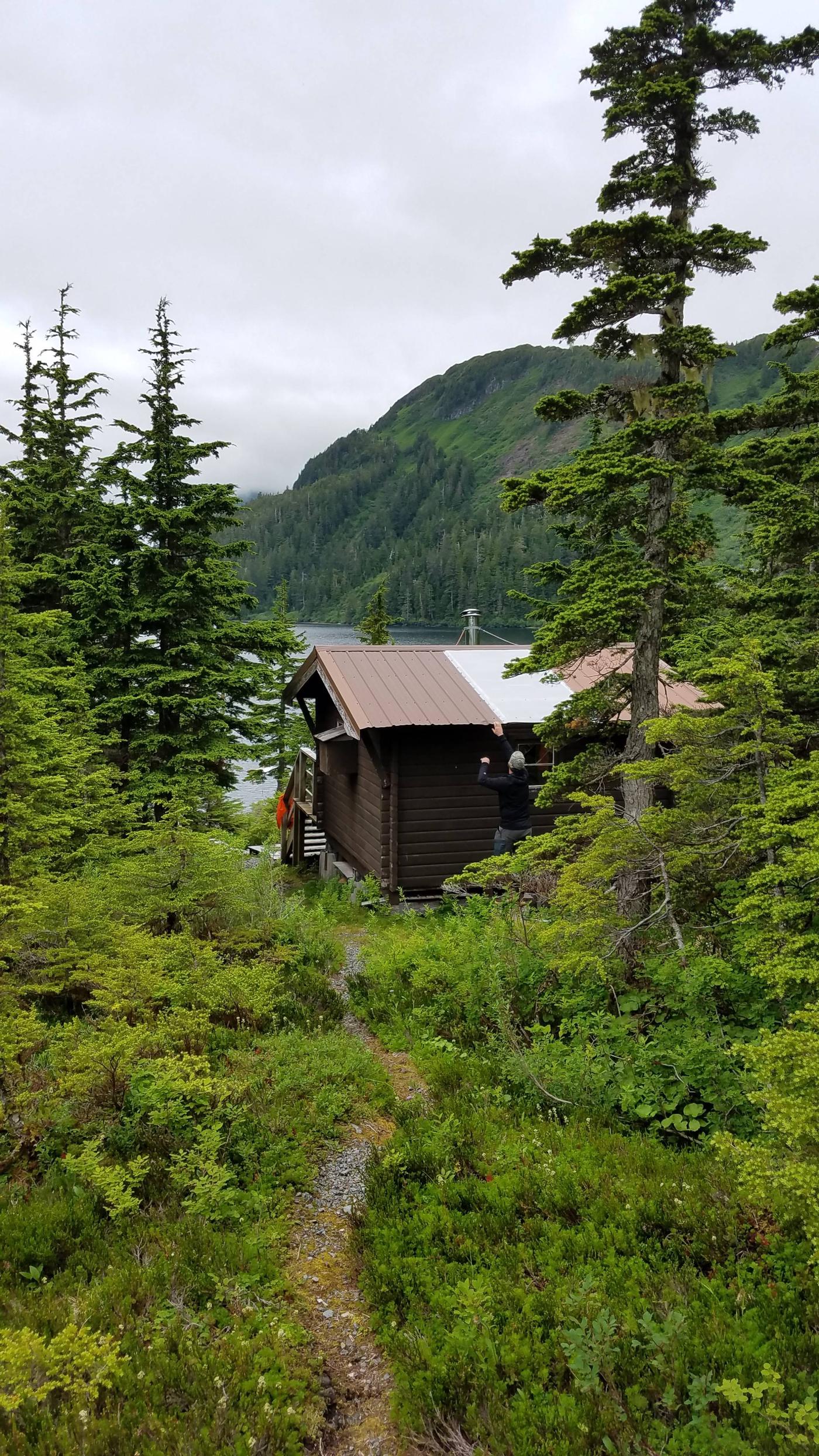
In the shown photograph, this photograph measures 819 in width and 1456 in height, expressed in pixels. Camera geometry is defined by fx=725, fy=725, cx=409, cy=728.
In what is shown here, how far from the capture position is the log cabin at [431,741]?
14617mm

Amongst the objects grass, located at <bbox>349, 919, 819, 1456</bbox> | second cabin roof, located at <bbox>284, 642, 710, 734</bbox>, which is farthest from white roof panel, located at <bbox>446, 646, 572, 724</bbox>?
grass, located at <bbox>349, 919, 819, 1456</bbox>

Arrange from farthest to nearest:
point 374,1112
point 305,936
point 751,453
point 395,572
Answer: point 395,572 → point 305,936 → point 751,453 → point 374,1112

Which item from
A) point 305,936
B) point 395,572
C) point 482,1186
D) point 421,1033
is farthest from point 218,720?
point 395,572

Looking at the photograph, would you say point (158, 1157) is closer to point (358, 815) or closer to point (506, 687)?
point (506, 687)

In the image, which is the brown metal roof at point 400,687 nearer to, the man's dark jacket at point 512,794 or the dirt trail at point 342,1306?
the man's dark jacket at point 512,794

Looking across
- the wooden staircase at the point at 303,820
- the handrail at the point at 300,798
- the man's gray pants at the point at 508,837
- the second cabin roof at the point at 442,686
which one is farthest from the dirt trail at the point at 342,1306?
the wooden staircase at the point at 303,820

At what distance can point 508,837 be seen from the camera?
12.8 meters

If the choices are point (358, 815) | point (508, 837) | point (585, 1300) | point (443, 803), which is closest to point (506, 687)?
point (443, 803)

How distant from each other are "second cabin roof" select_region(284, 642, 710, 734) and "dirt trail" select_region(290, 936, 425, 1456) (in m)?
8.70

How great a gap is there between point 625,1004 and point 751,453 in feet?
22.4

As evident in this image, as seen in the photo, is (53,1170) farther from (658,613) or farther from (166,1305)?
(658,613)

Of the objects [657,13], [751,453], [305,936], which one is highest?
[657,13]

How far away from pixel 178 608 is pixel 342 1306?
13.9 m

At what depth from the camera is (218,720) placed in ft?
54.6
